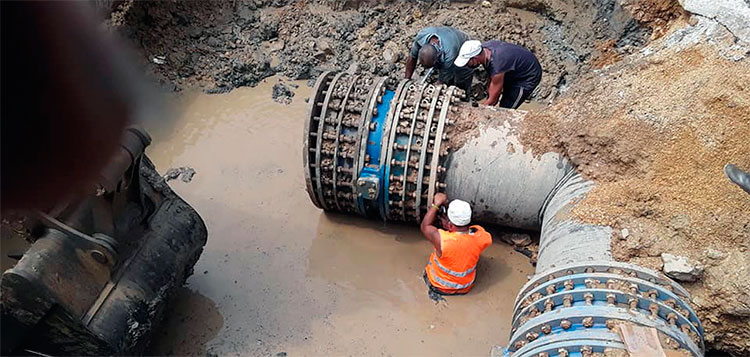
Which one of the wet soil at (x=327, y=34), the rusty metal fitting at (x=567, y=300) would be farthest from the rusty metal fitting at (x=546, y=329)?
the wet soil at (x=327, y=34)

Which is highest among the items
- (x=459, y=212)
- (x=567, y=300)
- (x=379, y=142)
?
(x=379, y=142)

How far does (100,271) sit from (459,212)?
101 inches

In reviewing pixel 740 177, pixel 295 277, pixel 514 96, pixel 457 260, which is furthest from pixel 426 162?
pixel 740 177

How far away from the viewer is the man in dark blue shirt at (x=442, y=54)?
5.70m

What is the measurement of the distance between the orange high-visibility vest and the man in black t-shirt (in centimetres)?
177

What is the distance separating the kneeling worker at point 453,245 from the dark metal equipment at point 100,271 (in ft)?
6.46

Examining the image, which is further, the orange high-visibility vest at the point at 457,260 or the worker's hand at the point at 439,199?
the worker's hand at the point at 439,199

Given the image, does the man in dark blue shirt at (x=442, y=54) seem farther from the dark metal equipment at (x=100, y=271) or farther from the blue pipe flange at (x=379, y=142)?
the dark metal equipment at (x=100, y=271)

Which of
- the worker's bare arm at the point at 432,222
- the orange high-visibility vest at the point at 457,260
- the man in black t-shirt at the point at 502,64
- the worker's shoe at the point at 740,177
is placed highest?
the worker's shoe at the point at 740,177

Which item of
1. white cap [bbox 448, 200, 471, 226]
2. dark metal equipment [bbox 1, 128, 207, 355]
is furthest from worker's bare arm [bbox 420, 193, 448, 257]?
dark metal equipment [bbox 1, 128, 207, 355]

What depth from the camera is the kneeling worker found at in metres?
4.44

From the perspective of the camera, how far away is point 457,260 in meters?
4.46

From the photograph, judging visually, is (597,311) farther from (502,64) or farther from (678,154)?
(502,64)

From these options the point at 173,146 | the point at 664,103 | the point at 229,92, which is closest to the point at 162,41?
the point at 229,92
